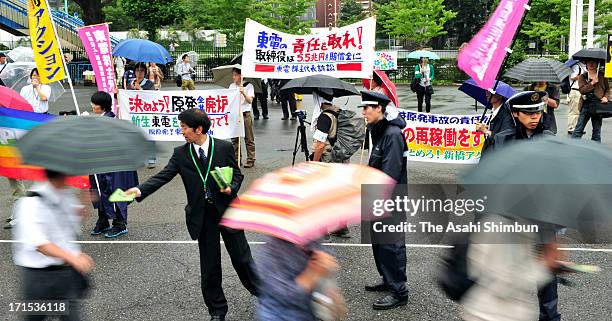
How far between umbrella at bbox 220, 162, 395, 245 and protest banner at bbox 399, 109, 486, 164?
6512 mm

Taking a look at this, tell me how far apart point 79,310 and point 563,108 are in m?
18.0

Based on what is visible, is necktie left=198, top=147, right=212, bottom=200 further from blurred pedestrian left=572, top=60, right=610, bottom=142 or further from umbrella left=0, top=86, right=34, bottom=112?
Result: blurred pedestrian left=572, top=60, right=610, bottom=142

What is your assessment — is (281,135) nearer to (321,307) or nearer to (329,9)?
(321,307)

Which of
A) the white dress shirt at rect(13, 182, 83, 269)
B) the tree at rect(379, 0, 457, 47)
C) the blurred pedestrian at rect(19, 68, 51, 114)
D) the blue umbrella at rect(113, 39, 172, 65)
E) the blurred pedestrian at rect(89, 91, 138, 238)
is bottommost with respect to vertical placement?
the blurred pedestrian at rect(89, 91, 138, 238)

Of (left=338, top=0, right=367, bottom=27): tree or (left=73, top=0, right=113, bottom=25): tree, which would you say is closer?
(left=73, top=0, right=113, bottom=25): tree

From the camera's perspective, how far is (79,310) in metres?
3.86

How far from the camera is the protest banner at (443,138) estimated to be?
31.1 ft

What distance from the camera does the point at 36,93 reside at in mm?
9789

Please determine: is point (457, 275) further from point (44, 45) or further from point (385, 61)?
point (385, 61)

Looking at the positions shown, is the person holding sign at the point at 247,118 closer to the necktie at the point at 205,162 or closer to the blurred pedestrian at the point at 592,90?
the blurred pedestrian at the point at 592,90

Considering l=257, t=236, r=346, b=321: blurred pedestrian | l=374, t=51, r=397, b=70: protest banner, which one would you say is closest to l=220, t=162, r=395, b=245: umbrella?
l=257, t=236, r=346, b=321: blurred pedestrian

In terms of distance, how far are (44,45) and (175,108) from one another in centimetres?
256

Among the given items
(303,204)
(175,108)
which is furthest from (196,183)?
(175,108)

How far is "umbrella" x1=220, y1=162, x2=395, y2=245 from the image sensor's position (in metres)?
2.79
